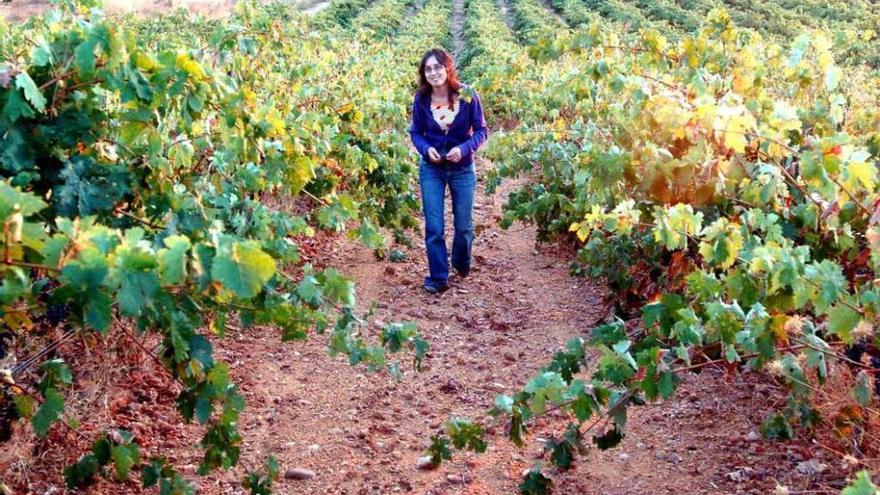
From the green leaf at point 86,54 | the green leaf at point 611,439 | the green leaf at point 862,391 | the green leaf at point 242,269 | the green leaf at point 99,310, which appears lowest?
the green leaf at point 611,439

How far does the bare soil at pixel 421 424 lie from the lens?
3424mm

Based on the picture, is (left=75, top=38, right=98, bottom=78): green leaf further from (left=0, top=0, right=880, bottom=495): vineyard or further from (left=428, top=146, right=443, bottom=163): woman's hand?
(left=428, top=146, right=443, bottom=163): woman's hand

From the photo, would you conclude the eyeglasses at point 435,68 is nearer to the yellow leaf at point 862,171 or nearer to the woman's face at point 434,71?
the woman's face at point 434,71

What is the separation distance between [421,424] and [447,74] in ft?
8.11

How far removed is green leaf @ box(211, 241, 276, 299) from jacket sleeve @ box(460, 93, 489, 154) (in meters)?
3.98

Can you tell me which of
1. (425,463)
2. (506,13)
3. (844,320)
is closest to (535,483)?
(425,463)

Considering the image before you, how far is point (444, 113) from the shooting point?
Result: 5.60m

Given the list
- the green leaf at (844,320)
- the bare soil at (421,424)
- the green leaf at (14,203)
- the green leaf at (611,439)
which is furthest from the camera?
the bare soil at (421,424)

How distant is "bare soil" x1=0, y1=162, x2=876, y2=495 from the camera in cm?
342

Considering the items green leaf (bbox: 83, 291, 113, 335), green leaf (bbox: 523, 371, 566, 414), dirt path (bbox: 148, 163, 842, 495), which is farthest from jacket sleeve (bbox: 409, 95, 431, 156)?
green leaf (bbox: 83, 291, 113, 335)

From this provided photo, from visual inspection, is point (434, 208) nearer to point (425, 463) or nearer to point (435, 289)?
point (435, 289)

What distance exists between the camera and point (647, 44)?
14.4 feet

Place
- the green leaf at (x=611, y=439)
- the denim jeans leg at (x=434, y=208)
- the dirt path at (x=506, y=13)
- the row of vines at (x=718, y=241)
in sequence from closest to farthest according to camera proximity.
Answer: the row of vines at (x=718, y=241), the green leaf at (x=611, y=439), the denim jeans leg at (x=434, y=208), the dirt path at (x=506, y=13)

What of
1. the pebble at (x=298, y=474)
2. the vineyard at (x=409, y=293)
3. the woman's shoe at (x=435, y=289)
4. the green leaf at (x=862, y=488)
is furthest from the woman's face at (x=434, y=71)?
the green leaf at (x=862, y=488)
